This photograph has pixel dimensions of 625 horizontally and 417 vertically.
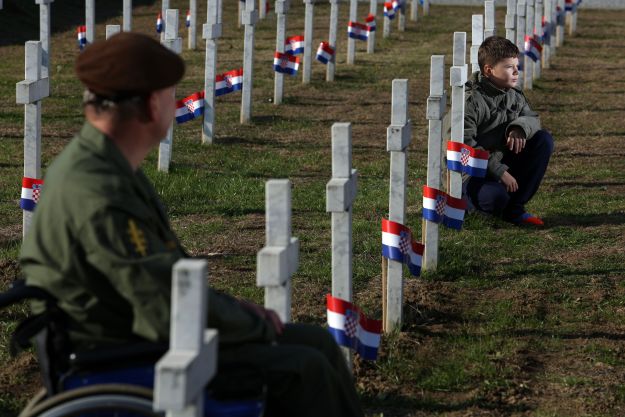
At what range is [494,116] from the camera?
8.99 m

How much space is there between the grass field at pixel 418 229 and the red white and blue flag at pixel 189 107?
0.38 m

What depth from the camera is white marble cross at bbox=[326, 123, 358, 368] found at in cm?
523

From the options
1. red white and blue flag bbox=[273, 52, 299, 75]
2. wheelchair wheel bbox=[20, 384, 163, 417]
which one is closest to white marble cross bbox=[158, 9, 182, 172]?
red white and blue flag bbox=[273, 52, 299, 75]

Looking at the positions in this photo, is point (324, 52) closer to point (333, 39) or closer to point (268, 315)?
point (333, 39)

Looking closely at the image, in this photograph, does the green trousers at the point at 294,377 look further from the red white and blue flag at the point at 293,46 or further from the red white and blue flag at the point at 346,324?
the red white and blue flag at the point at 293,46

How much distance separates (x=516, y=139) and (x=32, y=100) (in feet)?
10.7

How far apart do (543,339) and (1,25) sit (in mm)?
16317

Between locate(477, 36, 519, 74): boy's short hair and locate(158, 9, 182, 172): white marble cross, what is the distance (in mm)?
3019

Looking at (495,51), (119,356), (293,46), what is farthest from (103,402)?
(293,46)

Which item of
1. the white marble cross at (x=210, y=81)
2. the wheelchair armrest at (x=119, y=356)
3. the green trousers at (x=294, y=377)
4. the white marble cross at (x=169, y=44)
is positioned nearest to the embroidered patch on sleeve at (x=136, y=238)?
the wheelchair armrest at (x=119, y=356)

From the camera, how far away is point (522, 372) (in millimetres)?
6082

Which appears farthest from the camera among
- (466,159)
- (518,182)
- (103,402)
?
(518,182)

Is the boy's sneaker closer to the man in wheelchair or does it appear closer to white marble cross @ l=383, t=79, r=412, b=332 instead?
white marble cross @ l=383, t=79, r=412, b=332

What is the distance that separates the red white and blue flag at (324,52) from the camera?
1652 centimetres
